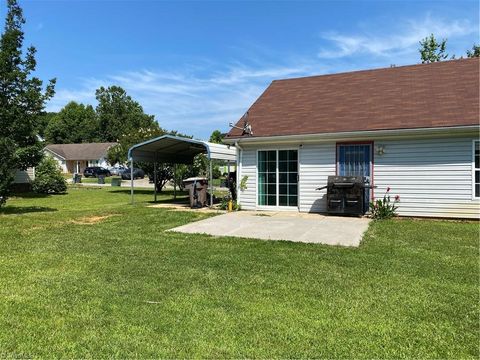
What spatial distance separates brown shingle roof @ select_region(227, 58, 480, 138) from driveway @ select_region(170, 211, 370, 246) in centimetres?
299

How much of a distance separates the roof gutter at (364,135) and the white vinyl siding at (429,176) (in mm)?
263

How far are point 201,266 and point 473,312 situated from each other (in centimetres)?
358

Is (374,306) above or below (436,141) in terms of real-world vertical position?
below

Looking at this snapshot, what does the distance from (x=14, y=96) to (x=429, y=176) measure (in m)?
13.1

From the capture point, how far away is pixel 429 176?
37.6ft

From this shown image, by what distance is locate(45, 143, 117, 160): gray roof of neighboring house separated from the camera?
68375 mm

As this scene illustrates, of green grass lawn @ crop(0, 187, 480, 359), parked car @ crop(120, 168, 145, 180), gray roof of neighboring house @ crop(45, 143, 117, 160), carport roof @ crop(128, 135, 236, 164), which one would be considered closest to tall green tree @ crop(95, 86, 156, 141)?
gray roof of neighboring house @ crop(45, 143, 117, 160)

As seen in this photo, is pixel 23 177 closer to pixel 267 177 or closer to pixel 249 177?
pixel 249 177

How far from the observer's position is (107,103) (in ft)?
309

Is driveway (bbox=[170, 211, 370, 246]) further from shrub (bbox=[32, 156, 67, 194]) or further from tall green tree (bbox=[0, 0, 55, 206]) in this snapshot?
shrub (bbox=[32, 156, 67, 194])

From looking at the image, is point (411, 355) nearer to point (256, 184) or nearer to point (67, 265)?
point (67, 265)

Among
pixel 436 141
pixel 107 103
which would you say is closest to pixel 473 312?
pixel 436 141

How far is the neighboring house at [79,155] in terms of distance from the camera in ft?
224

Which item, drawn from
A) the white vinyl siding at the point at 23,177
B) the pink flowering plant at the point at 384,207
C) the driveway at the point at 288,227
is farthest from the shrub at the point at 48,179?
the pink flowering plant at the point at 384,207
